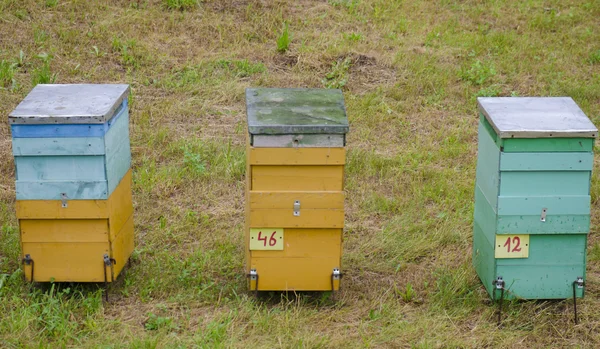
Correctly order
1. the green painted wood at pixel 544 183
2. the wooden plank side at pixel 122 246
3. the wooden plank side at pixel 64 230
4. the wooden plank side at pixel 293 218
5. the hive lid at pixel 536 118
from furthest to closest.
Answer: the wooden plank side at pixel 122 246, the wooden plank side at pixel 64 230, the wooden plank side at pixel 293 218, the green painted wood at pixel 544 183, the hive lid at pixel 536 118

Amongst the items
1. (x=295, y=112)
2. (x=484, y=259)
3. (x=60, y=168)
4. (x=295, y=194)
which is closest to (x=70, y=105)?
(x=60, y=168)

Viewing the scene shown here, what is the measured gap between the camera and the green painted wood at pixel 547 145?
488cm

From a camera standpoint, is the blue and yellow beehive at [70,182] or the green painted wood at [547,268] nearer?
the blue and yellow beehive at [70,182]

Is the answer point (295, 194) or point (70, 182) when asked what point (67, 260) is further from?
point (295, 194)

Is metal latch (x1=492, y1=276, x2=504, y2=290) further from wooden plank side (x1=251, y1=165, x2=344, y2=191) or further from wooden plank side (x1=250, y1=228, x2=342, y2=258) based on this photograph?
wooden plank side (x1=251, y1=165, x2=344, y2=191)

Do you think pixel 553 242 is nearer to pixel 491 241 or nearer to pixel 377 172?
pixel 491 241

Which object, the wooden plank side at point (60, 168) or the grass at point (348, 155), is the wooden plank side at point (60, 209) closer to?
the wooden plank side at point (60, 168)

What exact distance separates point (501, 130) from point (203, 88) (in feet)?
15.3

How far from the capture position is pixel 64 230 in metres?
5.18

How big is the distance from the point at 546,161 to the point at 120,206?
264cm

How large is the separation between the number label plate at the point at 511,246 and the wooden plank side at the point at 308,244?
0.96 meters

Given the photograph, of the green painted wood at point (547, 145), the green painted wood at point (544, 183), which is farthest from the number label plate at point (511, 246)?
the green painted wood at point (547, 145)

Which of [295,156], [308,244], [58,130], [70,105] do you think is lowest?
[308,244]

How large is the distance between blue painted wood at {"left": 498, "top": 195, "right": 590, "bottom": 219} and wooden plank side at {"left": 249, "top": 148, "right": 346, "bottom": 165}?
1.02m
